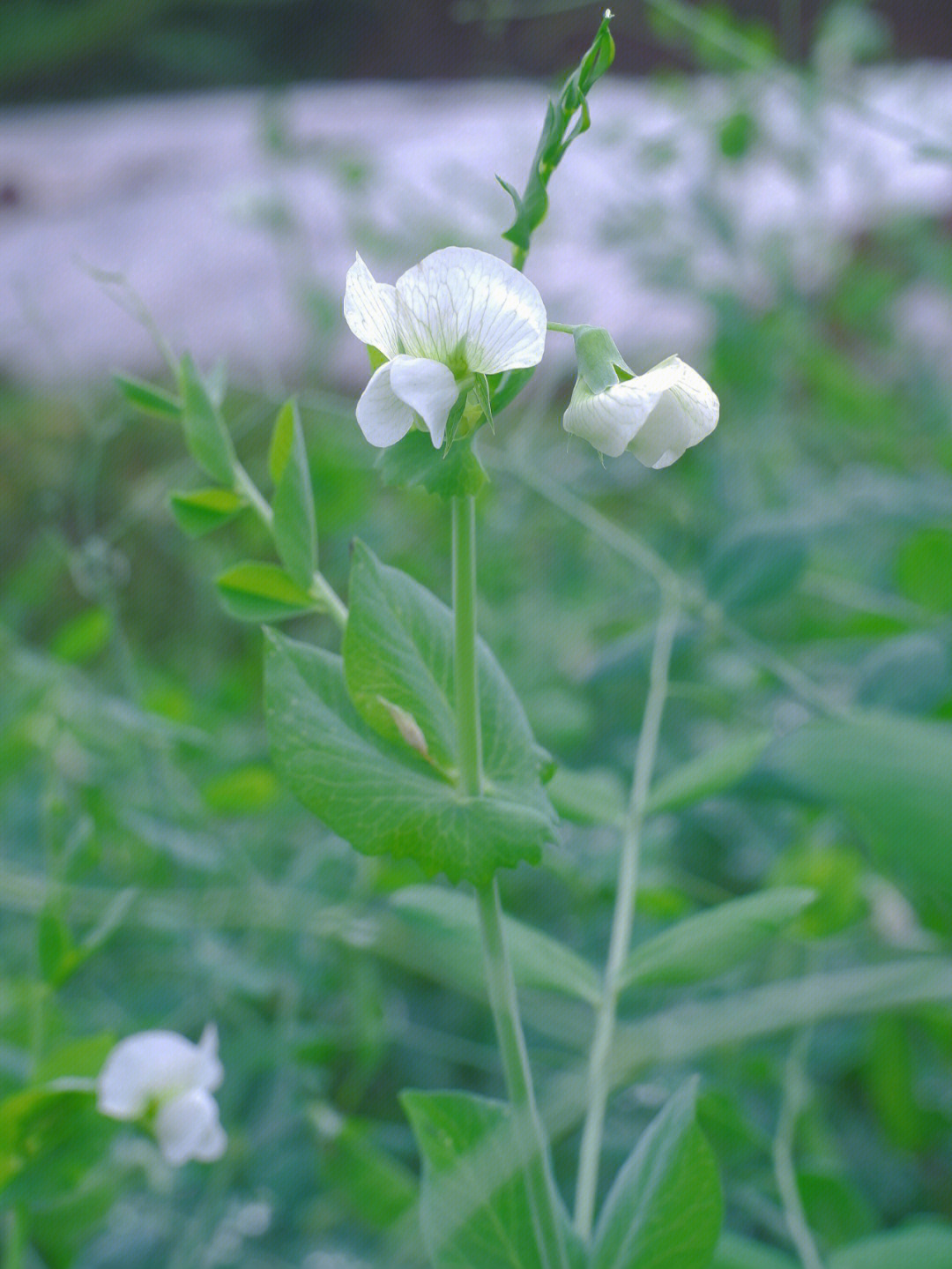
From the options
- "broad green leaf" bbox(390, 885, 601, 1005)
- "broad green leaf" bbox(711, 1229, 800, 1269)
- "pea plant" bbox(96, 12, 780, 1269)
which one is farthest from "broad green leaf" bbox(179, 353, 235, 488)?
"broad green leaf" bbox(711, 1229, 800, 1269)

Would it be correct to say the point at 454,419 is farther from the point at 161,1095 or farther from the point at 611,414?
the point at 161,1095

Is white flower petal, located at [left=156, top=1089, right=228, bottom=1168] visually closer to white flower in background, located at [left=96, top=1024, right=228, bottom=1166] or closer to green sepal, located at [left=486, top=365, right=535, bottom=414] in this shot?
white flower in background, located at [left=96, top=1024, right=228, bottom=1166]

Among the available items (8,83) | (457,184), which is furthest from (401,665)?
(8,83)

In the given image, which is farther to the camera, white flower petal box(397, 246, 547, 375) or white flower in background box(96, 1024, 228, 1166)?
white flower in background box(96, 1024, 228, 1166)

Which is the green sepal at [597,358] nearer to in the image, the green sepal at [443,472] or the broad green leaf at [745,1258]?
the green sepal at [443,472]

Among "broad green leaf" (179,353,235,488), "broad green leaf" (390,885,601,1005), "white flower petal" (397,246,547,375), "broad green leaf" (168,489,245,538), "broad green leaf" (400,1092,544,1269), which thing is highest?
"white flower petal" (397,246,547,375)

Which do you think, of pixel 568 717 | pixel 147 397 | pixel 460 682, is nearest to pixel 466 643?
pixel 460 682

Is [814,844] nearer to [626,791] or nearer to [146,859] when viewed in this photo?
[626,791]

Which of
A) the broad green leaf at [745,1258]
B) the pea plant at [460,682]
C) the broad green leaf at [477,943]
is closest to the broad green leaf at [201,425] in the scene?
the pea plant at [460,682]
